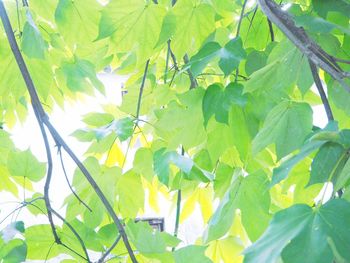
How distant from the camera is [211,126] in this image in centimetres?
60

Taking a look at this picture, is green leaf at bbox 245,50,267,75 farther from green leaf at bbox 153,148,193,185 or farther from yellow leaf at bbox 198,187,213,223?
yellow leaf at bbox 198,187,213,223

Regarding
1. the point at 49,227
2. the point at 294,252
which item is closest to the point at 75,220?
the point at 49,227

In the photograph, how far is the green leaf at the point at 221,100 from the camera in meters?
0.52

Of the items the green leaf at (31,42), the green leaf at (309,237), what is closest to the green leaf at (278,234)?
the green leaf at (309,237)

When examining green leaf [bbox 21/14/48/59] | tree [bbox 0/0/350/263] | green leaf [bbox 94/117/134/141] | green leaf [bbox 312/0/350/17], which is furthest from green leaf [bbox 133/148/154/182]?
green leaf [bbox 312/0/350/17]

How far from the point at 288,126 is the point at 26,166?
38cm

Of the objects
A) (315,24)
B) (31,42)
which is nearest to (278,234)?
(315,24)

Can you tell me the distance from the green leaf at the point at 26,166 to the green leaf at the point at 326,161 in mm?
430

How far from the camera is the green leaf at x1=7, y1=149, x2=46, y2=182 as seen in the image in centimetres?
70

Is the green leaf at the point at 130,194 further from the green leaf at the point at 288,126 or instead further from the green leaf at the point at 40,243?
the green leaf at the point at 288,126

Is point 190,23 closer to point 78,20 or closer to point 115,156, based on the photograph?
point 78,20

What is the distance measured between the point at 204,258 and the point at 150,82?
1.38 ft

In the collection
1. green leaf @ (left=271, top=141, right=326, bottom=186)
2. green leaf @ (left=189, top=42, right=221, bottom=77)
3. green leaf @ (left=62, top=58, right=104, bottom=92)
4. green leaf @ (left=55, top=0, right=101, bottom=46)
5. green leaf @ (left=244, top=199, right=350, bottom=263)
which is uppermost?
green leaf @ (left=62, top=58, right=104, bottom=92)

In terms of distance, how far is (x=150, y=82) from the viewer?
85 cm
